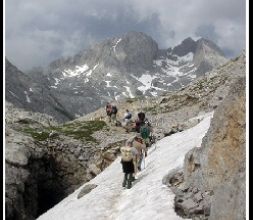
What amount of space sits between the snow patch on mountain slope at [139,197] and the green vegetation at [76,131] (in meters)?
28.1

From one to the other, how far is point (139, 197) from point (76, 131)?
4258cm

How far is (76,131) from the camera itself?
67.7 m

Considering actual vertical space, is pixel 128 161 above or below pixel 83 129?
below

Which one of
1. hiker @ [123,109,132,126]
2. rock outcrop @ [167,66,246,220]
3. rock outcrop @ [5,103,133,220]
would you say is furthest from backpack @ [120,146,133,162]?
hiker @ [123,109,132,126]

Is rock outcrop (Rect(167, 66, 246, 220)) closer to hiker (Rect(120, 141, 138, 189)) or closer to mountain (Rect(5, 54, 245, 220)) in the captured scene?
mountain (Rect(5, 54, 245, 220))

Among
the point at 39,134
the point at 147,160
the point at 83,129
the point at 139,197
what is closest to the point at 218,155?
the point at 139,197

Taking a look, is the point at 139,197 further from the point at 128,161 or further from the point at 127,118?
the point at 127,118

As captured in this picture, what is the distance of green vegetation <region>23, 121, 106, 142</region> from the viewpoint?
63.8 m

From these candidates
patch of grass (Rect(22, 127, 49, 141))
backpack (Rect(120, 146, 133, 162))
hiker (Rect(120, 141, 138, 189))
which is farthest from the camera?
patch of grass (Rect(22, 127, 49, 141))

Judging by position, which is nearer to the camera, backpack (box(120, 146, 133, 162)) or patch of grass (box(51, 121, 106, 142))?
backpack (box(120, 146, 133, 162))

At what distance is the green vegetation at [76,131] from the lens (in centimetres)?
6381

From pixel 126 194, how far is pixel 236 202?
46.5 ft

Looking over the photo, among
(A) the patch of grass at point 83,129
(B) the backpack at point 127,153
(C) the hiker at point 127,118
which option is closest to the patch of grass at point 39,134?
(A) the patch of grass at point 83,129

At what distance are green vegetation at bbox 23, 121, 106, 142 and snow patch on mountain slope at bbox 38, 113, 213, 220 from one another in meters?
28.1
